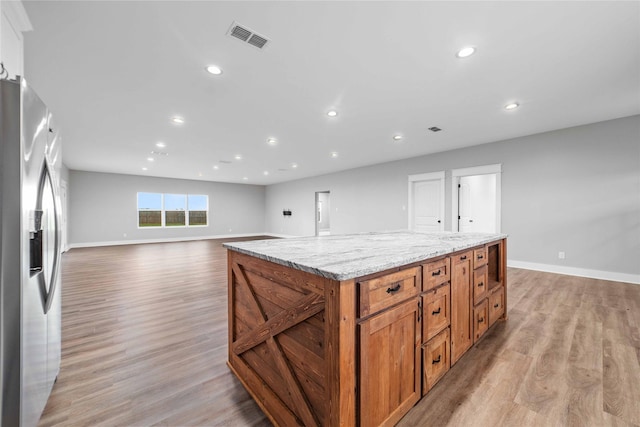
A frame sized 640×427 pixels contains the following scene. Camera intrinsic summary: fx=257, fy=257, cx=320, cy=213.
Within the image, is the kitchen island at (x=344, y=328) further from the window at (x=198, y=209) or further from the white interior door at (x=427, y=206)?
the window at (x=198, y=209)

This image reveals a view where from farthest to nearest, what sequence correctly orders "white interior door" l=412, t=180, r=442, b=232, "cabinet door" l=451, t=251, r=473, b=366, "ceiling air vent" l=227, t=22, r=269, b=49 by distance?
"white interior door" l=412, t=180, r=442, b=232 → "ceiling air vent" l=227, t=22, r=269, b=49 → "cabinet door" l=451, t=251, r=473, b=366

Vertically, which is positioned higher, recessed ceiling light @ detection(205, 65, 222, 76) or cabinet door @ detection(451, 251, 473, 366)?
recessed ceiling light @ detection(205, 65, 222, 76)

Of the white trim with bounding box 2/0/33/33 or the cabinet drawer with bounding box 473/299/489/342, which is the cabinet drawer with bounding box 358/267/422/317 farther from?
the white trim with bounding box 2/0/33/33

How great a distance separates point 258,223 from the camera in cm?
1259

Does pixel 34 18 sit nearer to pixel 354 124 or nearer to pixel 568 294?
pixel 354 124

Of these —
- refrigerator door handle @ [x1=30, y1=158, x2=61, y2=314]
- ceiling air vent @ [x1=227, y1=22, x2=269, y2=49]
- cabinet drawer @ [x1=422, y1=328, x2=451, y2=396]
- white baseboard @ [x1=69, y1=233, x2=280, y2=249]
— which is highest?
ceiling air vent @ [x1=227, y1=22, x2=269, y2=49]

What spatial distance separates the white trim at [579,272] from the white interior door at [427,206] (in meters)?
1.74

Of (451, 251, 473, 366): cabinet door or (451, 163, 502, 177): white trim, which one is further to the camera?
(451, 163, 502, 177): white trim

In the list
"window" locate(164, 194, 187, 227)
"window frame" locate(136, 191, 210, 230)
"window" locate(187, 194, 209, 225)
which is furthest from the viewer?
"window" locate(187, 194, 209, 225)

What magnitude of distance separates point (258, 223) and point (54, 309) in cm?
1103

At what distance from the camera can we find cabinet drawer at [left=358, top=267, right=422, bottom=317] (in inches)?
46.5

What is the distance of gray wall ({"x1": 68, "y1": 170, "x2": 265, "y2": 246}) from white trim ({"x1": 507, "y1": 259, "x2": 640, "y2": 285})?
10361 millimetres

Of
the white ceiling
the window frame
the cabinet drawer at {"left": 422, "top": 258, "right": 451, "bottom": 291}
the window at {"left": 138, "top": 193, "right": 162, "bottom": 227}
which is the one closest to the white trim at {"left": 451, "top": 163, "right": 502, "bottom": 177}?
the white ceiling

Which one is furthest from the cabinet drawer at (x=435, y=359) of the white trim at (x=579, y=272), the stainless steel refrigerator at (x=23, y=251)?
the white trim at (x=579, y=272)
